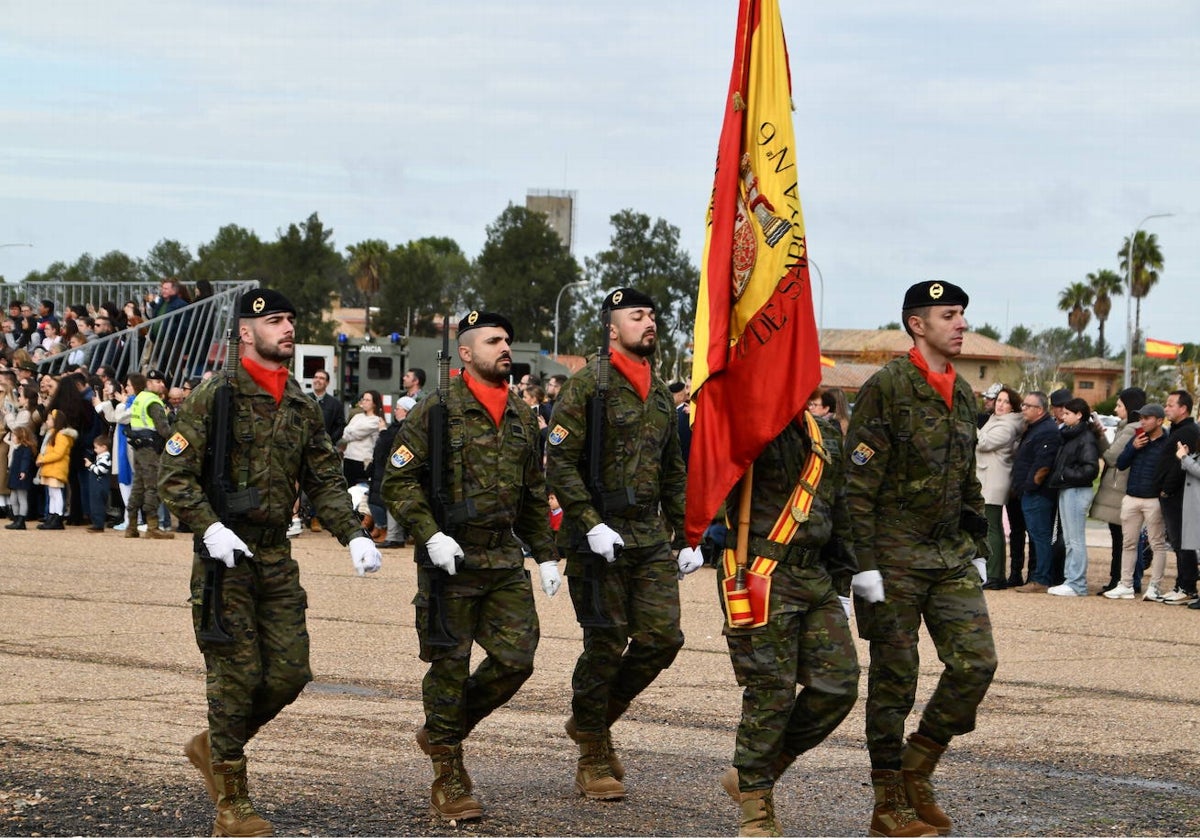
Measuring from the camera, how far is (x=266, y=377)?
21.1ft

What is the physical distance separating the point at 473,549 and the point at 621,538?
2.13ft

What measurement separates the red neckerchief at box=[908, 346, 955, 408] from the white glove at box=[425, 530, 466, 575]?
2.01 m

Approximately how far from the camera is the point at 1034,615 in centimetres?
1338

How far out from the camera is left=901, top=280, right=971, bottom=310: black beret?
665 centimetres

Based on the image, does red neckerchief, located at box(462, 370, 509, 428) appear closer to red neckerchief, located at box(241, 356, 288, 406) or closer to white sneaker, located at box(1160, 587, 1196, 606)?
red neckerchief, located at box(241, 356, 288, 406)

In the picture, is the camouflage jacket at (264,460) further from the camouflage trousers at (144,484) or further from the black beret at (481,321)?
the camouflage trousers at (144,484)

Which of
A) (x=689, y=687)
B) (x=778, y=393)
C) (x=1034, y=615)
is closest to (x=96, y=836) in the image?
(x=778, y=393)

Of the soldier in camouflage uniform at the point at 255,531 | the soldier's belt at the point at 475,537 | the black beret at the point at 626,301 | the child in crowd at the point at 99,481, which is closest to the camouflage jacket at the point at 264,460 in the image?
the soldier in camouflage uniform at the point at 255,531

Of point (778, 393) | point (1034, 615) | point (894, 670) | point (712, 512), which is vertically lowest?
point (1034, 615)

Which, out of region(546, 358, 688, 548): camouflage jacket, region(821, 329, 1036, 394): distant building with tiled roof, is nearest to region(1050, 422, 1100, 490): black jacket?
region(546, 358, 688, 548): camouflage jacket

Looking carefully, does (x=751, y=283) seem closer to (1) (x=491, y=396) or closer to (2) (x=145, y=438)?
(1) (x=491, y=396)

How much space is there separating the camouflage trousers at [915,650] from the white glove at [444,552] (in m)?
1.60

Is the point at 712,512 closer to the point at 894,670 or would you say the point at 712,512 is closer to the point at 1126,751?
the point at 894,670

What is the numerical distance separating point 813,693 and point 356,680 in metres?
4.27
